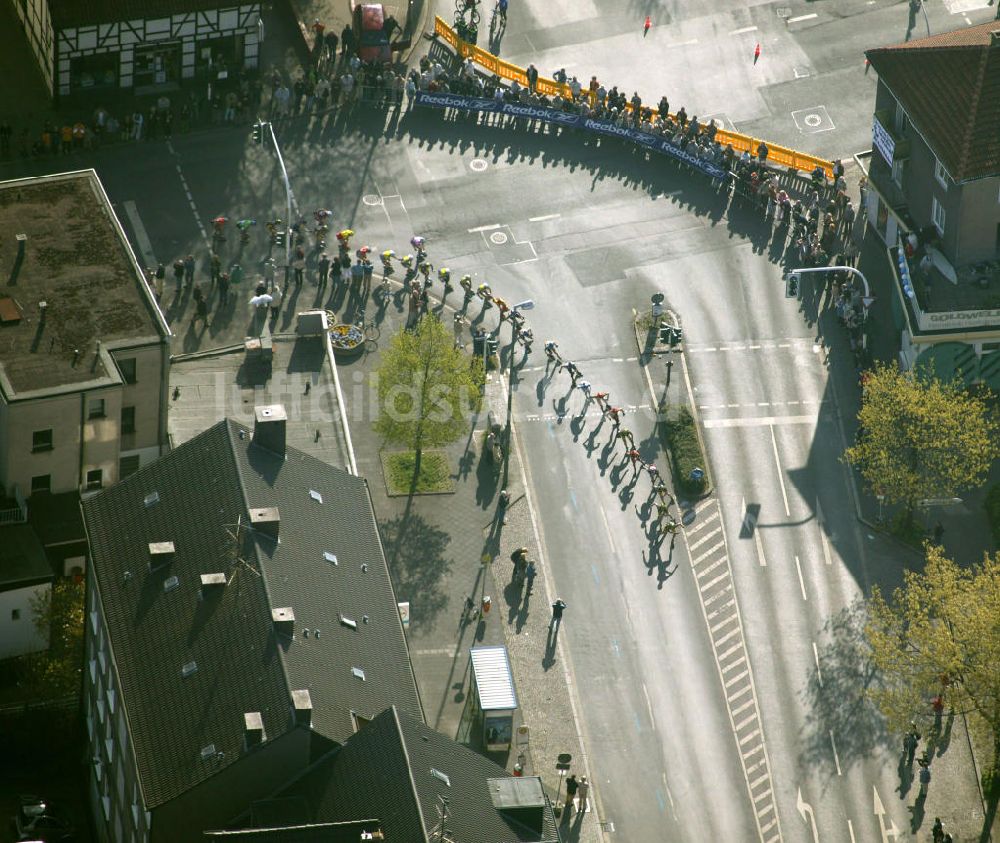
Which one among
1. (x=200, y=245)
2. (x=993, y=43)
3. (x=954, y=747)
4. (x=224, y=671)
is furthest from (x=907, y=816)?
(x=200, y=245)

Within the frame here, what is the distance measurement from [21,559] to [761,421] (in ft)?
147

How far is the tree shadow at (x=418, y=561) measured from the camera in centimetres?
12153

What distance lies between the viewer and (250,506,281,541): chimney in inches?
4087

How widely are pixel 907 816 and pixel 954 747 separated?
533cm

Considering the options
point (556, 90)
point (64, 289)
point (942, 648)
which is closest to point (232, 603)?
point (64, 289)

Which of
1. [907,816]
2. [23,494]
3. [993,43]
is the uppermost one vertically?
[993,43]

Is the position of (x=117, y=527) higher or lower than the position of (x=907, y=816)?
higher

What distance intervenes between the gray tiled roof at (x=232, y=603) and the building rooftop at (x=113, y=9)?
157 ft

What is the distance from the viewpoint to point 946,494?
127 m

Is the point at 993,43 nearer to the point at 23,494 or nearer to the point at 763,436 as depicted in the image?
the point at 763,436

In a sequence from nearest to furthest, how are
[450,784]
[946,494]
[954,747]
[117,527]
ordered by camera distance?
[450,784] → [117,527] → [954,747] → [946,494]

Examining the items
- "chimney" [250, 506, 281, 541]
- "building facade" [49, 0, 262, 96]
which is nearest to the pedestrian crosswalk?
"chimney" [250, 506, 281, 541]

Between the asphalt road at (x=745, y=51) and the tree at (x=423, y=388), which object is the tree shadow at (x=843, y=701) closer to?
the tree at (x=423, y=388)

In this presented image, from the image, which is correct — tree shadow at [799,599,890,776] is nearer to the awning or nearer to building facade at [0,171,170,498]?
the awning
